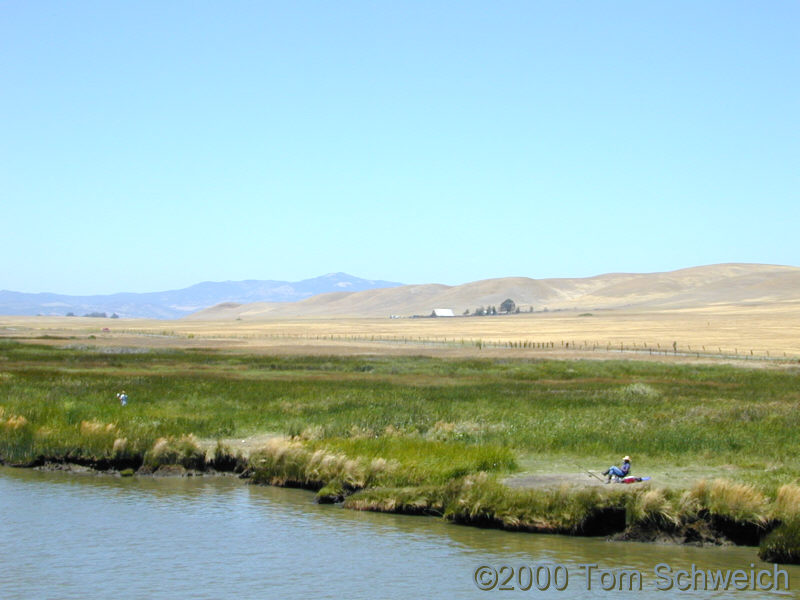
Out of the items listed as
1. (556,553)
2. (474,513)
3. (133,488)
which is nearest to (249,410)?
(133,488)

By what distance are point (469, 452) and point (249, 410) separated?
12.7 meters

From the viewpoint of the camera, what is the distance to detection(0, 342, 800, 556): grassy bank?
2008cm

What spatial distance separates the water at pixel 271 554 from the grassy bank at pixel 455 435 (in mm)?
748

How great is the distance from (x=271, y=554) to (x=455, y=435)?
34.7 feet

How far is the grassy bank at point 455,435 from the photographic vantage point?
65.9 feet

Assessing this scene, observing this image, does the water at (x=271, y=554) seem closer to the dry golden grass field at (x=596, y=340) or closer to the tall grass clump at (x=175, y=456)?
the tall grass clump at (x=175, y=456)

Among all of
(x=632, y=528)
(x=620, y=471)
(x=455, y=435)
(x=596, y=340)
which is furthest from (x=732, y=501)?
(x=596, y=340)

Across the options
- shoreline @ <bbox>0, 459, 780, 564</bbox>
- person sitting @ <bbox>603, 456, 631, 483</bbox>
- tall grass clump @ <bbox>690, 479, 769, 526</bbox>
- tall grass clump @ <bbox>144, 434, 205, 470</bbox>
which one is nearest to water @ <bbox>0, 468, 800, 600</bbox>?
shoreline @ <bbox>0, 459, 780, 564</bbox>

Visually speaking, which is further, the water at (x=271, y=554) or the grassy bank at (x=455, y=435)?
the grassy bank at (x=455, y=435)

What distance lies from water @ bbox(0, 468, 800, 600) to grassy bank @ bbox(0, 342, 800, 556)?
0.75 m

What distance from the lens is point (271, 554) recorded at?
18.8 metres

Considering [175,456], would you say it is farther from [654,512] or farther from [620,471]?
[654,512]

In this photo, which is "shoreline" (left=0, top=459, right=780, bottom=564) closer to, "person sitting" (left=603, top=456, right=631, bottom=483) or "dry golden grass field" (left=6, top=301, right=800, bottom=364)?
"person sitting" (left=603, top=456, right=631, bottom=483)

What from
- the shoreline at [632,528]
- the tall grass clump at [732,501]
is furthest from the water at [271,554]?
the tall grass clump at [732,501]
